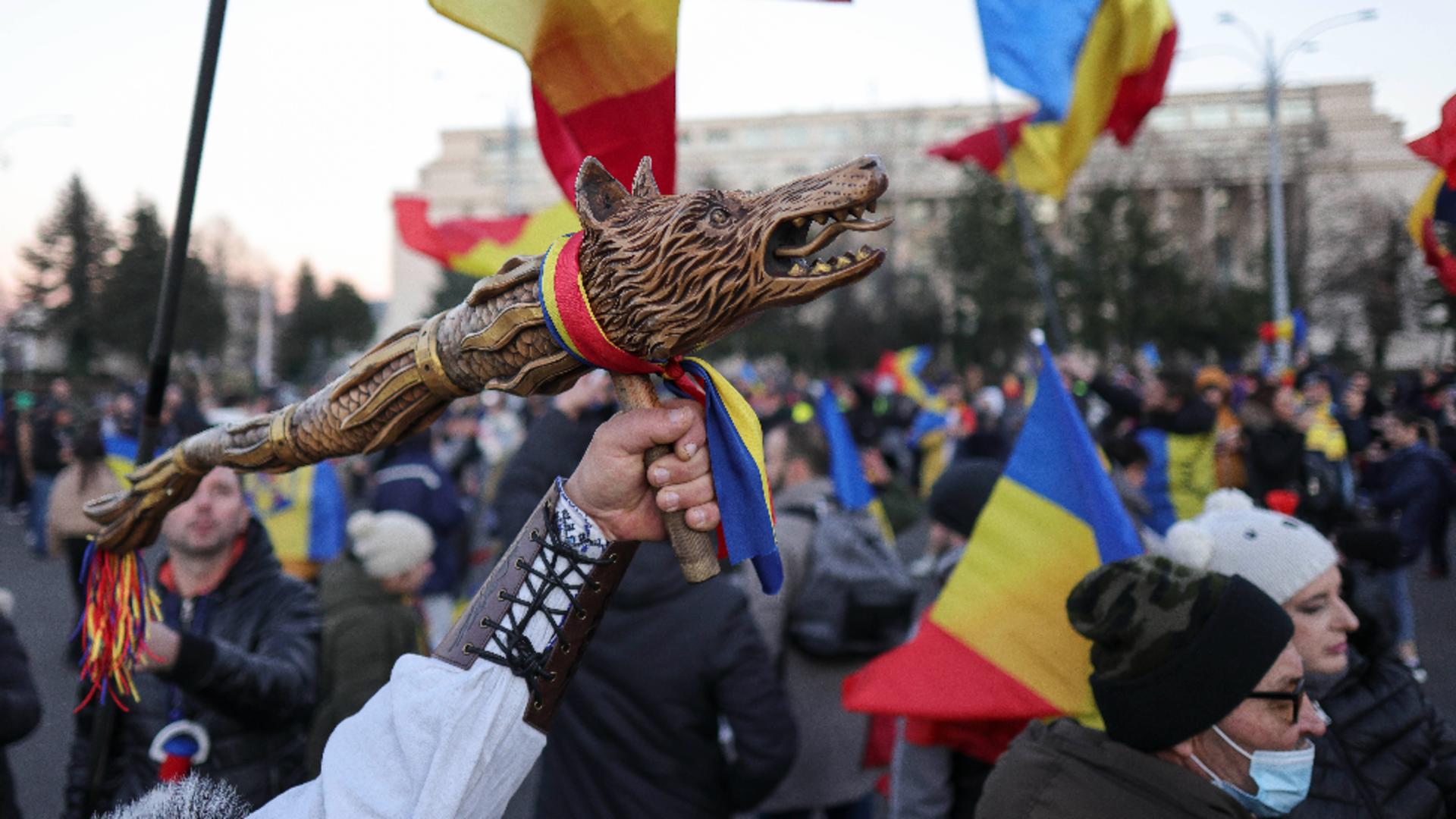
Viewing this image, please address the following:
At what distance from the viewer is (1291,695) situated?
1993 millimetres

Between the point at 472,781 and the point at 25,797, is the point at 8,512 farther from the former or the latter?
the point at 472,781

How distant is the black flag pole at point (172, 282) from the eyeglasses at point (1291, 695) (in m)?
2.08

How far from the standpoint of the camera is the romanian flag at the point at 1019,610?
264cm

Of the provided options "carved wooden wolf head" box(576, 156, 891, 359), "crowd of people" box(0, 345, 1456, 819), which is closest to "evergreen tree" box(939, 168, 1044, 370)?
"crowd of people" box(0, 345, 1456, 819)

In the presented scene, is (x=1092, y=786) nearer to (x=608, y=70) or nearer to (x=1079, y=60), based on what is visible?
(x=608, y=70)

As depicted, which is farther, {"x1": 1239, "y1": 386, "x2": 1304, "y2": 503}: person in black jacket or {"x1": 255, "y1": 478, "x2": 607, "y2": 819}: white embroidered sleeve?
{"x1": 1239, "y1": 386, "x2": 1304, "y2": 503}: person in black jacket

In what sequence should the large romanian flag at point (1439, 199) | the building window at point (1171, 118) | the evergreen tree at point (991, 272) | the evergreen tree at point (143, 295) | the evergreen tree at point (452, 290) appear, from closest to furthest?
the large romanian flag at point (1439, 199) < the evergreen tree at point (452, 290) < the evergreen tree at point (143, 295) < the evergreen tree at point (991, 272) < the building window at point (1171, 118)

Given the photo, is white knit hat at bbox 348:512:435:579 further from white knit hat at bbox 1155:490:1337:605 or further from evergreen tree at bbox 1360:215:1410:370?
evergreen tree at bbox 1360:215:1410:370

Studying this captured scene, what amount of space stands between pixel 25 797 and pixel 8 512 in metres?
14.6

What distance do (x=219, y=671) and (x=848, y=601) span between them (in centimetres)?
218

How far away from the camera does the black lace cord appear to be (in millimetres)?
1345

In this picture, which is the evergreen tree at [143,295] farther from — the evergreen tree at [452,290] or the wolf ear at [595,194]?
the wolf ear at [595,194]

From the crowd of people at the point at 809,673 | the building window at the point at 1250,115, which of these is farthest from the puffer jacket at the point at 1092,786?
the building window at the point at 1250,115

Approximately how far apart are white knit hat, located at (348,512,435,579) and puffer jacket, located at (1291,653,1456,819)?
289cm
